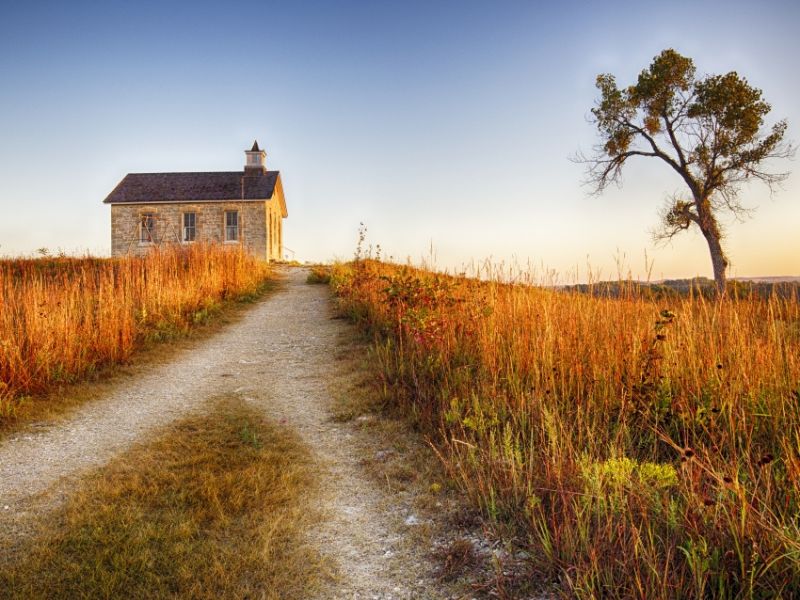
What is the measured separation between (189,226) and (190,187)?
2.13 metres

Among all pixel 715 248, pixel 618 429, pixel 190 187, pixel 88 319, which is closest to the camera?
pixel 618 429

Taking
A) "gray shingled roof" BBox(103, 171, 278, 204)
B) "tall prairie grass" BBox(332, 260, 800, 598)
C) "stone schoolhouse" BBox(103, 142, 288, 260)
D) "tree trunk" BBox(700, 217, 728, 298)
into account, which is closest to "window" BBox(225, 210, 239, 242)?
"stone schoolhouse" BBox(103, 142, 288, 260)

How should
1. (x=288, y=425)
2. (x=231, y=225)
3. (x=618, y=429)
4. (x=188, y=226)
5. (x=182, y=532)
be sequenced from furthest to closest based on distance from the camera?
A: (x=188, y=226) < (x=231, y=225) < (x=288, y=425) < (x=618, y=429) < (x=182, y=532)

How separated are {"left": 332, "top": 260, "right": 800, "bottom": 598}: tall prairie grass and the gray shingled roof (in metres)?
22.1

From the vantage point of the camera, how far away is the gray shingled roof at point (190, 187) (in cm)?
2692

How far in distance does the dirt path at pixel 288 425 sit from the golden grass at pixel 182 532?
0.66 feet

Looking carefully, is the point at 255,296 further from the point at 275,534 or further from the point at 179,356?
the point at 275,534

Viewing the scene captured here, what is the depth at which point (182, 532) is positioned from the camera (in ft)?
10.6

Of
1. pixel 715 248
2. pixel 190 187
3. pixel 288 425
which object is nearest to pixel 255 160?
pixel 190 187

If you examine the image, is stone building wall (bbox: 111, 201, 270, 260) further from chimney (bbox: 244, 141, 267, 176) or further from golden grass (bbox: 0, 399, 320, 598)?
golden grass (bbox: 0, 399, 320, 598)

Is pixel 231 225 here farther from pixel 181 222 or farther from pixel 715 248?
pixel 715 248

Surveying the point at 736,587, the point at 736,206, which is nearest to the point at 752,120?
the point at 736,206

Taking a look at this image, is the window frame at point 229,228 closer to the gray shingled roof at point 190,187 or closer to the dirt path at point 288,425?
the gray shingled roof at point 190,187

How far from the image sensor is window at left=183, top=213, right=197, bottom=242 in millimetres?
27062
